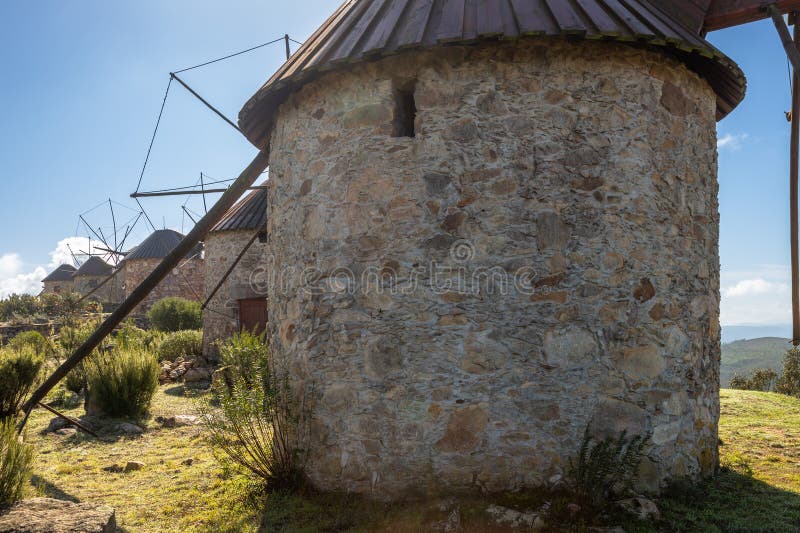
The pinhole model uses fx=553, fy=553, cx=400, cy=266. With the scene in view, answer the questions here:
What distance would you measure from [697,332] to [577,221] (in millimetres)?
1588

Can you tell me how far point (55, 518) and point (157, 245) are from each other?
2625 cm

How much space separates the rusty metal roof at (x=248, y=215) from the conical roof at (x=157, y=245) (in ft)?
42.9

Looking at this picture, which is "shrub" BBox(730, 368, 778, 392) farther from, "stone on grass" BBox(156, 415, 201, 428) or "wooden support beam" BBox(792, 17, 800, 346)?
"stone on grass" BBox(156, 415, 201, 428)

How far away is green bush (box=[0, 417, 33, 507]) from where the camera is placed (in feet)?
14.5

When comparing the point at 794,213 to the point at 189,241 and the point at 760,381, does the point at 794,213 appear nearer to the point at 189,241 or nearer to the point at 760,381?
the point at 189,241

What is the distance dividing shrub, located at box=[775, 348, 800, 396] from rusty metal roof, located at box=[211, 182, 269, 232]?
1399 cm

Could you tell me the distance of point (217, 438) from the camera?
15.8 feet

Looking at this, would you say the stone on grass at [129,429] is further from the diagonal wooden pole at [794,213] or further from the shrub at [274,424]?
the diagonal wooden pole at [794,213]

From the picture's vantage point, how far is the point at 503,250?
4.34 metres

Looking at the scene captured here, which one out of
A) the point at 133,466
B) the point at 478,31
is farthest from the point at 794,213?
the point at 133,466

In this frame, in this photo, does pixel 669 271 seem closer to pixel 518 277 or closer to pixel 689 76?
pixel 518 277

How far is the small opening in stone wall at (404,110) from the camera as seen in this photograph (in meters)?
4.69

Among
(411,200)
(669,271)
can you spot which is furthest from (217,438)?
(669,271)

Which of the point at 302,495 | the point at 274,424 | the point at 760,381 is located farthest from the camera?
the point at 760,381
